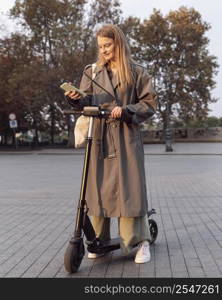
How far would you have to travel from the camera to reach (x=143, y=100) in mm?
4730

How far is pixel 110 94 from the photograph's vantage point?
187 inches

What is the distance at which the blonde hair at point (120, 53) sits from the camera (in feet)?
15.5

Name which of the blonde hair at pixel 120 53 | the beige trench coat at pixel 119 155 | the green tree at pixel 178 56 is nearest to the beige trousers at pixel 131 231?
the beige trench coat at pixel 119 155

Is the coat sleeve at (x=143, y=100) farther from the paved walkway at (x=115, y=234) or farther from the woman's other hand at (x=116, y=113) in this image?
the paved walkway at (x=115, y=234)

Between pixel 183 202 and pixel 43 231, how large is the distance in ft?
11.0

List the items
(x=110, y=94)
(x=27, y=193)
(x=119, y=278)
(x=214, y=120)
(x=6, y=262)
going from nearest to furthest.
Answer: (x=119, y=278), (x=110, y=94), (x=6, y=262), (x=27, y=193), (x=214, y=120)

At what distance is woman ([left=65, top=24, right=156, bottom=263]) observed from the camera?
4637 mm

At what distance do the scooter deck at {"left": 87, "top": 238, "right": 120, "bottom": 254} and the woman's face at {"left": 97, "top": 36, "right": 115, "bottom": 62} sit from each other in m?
1.74

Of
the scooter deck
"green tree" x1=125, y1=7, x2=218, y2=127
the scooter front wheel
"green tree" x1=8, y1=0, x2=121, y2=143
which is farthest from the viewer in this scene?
"green tree" x1=125, y1=7, x2=218, y2=127

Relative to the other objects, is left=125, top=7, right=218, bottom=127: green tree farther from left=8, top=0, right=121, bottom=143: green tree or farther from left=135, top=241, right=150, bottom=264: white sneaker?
left=135, top=241, right=150, bottom=264: white sneaker

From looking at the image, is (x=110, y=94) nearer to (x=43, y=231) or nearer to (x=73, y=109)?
(x=73, y=109)

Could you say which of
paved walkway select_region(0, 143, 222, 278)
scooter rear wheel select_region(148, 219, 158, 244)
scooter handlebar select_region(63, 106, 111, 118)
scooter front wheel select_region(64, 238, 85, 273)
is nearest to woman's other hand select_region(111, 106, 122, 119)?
scooter handlebar select_region(63, 106, 111, 118)

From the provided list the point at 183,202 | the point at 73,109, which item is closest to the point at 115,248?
the point at 73,109

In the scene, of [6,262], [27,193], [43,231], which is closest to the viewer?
[6,262]
